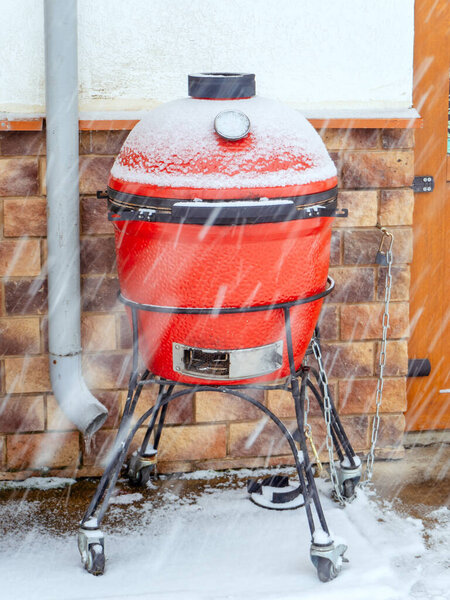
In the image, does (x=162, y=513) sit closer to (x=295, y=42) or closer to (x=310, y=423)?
(x=310, y=423)

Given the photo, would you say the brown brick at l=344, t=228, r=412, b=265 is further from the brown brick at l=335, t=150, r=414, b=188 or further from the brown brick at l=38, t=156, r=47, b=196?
the brown brick at l=38, t=156, r=47, b=196

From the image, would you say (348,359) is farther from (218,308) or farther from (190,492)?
(218,308)

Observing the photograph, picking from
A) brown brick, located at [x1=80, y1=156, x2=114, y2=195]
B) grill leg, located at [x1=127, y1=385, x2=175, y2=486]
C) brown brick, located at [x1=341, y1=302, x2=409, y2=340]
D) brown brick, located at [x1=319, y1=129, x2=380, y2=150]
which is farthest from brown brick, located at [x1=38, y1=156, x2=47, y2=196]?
brown brick, located at [x1=341, y1=302, x2=409, y2=340]

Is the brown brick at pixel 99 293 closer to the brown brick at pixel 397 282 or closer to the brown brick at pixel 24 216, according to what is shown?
the brown brick at pixel 24 216

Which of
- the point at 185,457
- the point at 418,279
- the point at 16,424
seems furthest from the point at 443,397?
the point at 16,424

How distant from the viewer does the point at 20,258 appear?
3.57 meters

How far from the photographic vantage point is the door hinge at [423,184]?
3.88m

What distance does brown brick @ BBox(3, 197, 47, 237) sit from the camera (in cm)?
353

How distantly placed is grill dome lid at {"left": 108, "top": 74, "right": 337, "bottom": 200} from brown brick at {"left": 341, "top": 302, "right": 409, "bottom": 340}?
0.96 m

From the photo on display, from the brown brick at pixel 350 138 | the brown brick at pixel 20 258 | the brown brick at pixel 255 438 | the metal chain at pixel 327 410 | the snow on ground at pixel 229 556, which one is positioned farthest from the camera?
the brown brick at pixel 255 438

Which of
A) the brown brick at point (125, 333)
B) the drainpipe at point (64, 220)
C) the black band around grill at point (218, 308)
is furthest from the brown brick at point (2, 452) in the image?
the black band around grill at point (218, 308)

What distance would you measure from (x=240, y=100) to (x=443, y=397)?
185 cm

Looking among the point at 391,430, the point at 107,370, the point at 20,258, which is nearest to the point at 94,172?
the point at 20,258

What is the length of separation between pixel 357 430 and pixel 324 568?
1007mm
